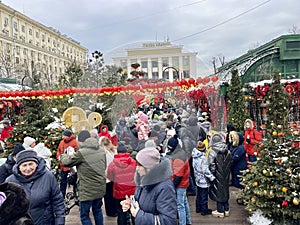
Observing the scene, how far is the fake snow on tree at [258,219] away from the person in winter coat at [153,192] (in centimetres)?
265

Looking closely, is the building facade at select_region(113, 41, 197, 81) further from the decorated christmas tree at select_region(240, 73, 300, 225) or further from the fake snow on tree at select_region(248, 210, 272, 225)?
the fake snow on tree at select_region(248, 210, 272, 225)

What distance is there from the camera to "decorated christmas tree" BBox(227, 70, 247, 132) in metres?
10.4

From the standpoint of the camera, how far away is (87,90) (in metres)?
2.15

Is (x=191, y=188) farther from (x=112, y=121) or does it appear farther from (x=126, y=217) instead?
(x=112, y=121)

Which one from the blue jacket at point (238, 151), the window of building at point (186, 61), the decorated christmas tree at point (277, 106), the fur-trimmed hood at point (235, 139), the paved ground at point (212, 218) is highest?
the window of building at point (186, 61)

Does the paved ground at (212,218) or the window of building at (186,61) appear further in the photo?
the paved ground at (212,218)

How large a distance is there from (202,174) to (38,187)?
9.96 ft

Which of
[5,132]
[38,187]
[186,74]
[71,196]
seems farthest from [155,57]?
[5,132]

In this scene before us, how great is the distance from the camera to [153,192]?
2.36 metres

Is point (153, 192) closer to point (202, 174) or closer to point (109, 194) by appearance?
point (109, 194)

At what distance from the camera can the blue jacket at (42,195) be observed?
2832 millimetres

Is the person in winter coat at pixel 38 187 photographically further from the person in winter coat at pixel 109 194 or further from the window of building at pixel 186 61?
the window of building at pixel 186 61

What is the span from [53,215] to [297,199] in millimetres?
3288

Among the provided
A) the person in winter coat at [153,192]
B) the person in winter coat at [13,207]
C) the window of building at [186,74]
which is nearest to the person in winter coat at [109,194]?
the person in winter coat at [153,192]
